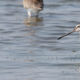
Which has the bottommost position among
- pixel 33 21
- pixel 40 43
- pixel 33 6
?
pixel 33 21

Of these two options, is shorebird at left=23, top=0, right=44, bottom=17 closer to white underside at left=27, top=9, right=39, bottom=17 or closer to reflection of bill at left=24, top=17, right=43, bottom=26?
white underside at left=27, top=9, right=39, bottom=17

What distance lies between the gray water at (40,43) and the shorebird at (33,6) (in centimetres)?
21

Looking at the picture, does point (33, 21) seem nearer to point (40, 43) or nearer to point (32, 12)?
point (32, 12)

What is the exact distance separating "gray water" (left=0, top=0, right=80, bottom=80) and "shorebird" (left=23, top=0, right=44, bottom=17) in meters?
0.21

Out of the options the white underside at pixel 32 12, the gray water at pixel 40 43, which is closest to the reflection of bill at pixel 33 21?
the gray water at pixel 40 43

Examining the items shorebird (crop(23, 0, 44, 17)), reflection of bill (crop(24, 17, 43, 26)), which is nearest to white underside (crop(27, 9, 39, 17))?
shorebird (crop(23, 0, 44, 17))

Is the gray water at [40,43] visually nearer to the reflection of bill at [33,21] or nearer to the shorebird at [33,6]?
the reflection of bill at [33,21]

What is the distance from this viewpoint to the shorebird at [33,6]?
16.6m

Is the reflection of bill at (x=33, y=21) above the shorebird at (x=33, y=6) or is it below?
below

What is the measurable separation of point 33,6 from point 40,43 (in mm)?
4376

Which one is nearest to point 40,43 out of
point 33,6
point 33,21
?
point 33,21

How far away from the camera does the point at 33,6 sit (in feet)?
56.0

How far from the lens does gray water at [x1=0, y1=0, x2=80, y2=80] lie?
10086 millimetres

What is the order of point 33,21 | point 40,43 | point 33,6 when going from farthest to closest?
point 33,6, point 33,21, point 40,43
